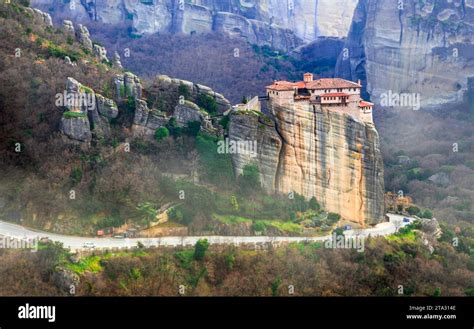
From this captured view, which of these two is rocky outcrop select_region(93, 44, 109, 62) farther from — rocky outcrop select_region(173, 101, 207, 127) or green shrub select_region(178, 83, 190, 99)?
rocky outcrop select_region(173, 101, 207, 127)

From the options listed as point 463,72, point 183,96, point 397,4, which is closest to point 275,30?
point 397,4

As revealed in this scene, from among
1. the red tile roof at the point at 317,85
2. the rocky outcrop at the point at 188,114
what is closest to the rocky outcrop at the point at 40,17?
the rocky outcrop at the point at 188,114

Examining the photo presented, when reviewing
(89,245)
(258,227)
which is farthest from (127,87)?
(89,245)

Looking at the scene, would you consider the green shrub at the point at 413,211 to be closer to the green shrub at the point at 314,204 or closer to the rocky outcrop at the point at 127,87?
the green shrub at the point at 314,204

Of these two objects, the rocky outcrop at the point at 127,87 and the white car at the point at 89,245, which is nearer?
the white car at the point at 89,245

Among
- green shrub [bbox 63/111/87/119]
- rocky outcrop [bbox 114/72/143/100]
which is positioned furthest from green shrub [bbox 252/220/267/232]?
green shrub [bbox 63/111/87/119]

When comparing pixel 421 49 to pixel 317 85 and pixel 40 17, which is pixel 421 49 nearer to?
pixel 317 85
